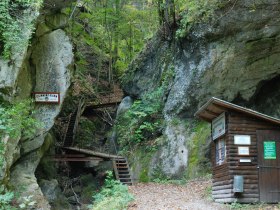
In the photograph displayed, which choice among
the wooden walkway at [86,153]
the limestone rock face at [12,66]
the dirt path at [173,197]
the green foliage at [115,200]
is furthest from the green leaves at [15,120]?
the wooden walkway at [86,153]

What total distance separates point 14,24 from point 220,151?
8.55 meters

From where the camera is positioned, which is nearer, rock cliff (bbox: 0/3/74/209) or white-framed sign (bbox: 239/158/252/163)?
white-framed sign (bbox: 239/158/252/163)

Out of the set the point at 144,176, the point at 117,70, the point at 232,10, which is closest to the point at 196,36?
the point at 232,10

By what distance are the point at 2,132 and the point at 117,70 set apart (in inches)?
859

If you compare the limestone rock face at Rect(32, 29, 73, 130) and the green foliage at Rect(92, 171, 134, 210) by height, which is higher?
the limestone rock face at Rect(32, 29, 73, 130)

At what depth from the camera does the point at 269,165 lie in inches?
408

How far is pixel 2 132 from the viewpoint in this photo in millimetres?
11516

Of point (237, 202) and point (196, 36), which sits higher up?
point (196, 36)

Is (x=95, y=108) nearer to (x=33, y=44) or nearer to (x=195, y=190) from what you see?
(x=33, y=44)

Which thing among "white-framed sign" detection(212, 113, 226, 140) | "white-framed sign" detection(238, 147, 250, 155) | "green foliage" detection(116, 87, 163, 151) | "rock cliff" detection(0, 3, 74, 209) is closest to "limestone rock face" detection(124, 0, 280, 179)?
"green foliage" detection(116, 87, 163, 151)

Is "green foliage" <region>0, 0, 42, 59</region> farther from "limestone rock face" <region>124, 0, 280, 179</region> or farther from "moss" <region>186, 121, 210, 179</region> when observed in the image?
"moss" <region>186, 121, 210, 179</region>

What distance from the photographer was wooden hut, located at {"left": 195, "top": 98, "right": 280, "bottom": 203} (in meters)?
10.1

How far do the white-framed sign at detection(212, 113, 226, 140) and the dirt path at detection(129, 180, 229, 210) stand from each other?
2.21m

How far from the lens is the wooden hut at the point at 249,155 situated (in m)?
10.1
